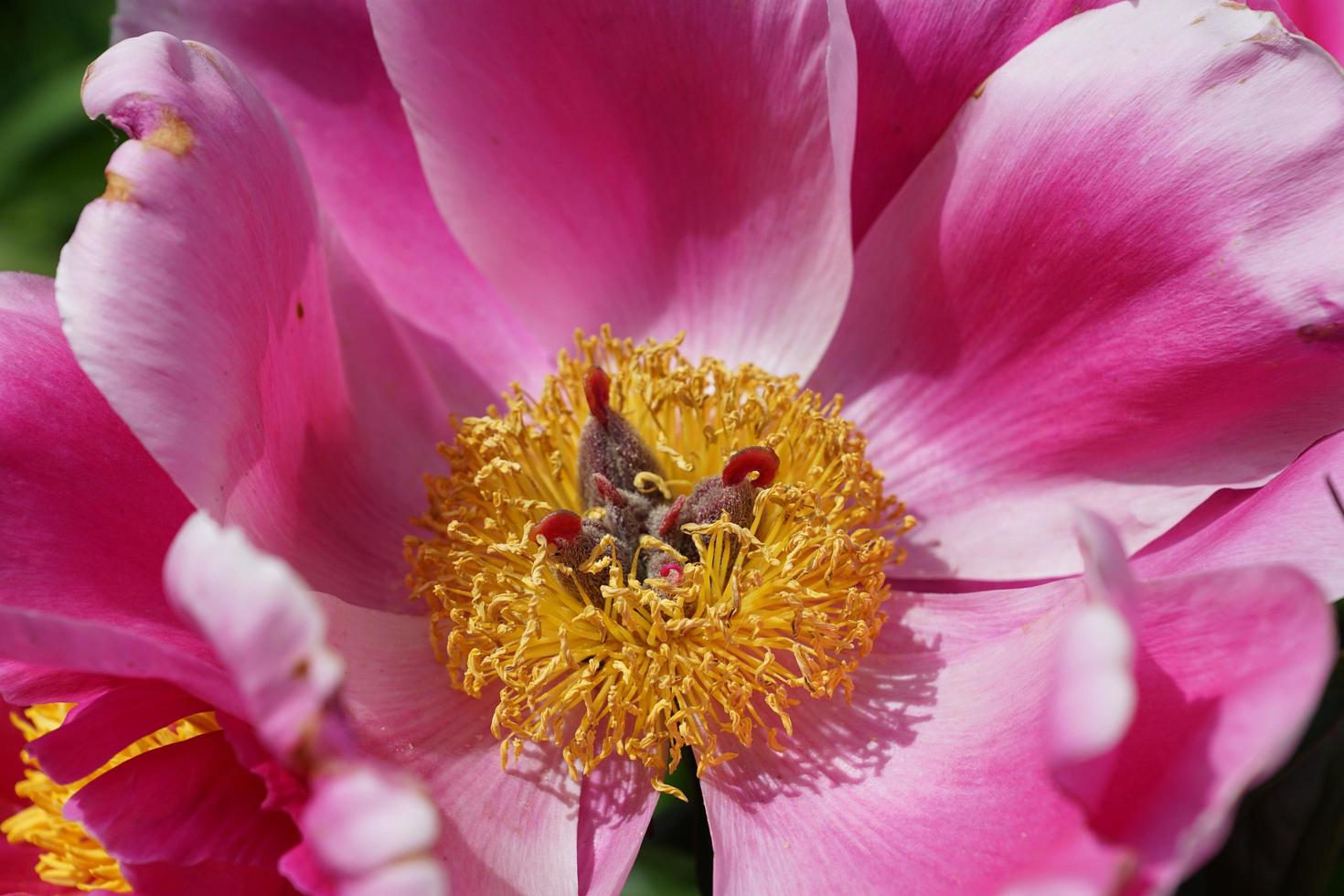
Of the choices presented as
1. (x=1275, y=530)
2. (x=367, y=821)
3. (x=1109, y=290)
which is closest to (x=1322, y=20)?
(x=1109, y=290)

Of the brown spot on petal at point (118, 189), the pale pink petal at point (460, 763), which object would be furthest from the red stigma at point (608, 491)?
the brown spot on petal at point (118, 189)

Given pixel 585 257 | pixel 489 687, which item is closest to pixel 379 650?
pixel 489 687

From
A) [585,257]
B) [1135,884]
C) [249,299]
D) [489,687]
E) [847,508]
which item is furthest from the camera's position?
[585,257]

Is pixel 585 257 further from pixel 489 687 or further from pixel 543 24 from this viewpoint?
pixel 489 687

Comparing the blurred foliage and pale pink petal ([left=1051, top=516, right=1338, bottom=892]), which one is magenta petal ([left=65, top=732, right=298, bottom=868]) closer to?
pale pink petal ([left=1051, top=516, right=1338, bottom=892])

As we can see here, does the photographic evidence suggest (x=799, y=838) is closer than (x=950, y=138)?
Yes

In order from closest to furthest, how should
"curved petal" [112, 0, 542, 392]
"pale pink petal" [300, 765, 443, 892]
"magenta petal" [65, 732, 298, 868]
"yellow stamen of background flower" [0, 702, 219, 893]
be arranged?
1. "pale pink petal" [300, 765, 443, 892]
2. "magenta petal" [65, 732, 298, 868]
3. "yellow stamen of background flower" [0, 702, 219, 893]
4. "curved petal" [112, 0, 542, 392]

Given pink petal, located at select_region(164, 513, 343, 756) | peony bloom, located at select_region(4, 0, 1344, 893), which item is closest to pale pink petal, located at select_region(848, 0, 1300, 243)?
peony bloom, located at select_region(4, 0, 1344, 893)
